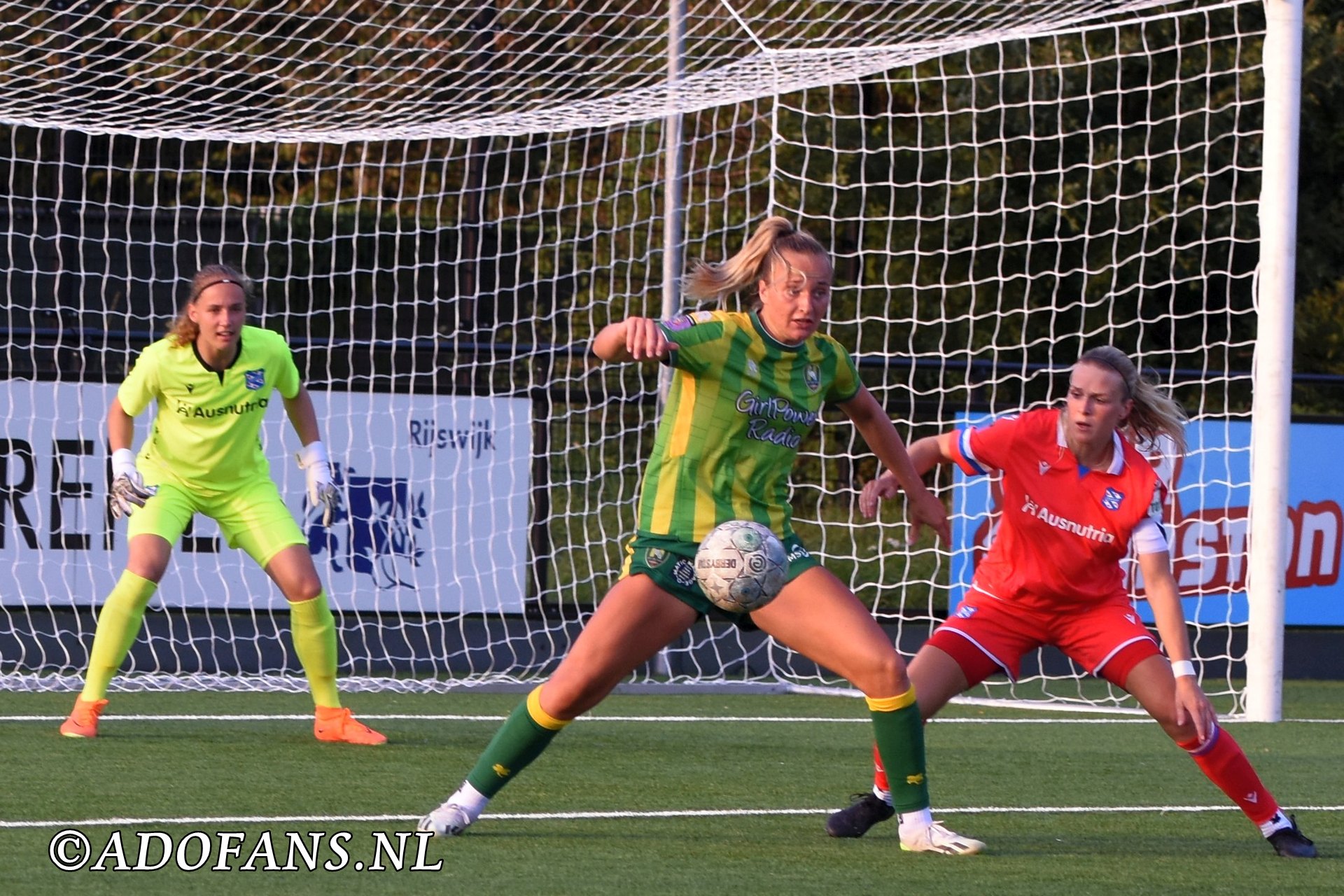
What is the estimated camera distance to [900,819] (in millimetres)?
5207

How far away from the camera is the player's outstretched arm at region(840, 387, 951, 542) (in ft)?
18.1

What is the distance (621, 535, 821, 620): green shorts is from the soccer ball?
0.04 metres

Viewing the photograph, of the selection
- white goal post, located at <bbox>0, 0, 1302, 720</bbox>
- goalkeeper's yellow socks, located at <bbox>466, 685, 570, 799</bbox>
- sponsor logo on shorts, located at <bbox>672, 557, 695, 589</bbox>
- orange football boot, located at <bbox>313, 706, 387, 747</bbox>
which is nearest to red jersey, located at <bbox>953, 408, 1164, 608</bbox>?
sponsor logo on shorts, located at <bbox>672, 557, 695, 589</bbox>

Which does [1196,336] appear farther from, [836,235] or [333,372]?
[333,372]

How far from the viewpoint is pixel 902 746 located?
203 inches

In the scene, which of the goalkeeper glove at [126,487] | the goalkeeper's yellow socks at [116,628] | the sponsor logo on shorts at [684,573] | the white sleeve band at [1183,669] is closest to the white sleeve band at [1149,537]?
the white sleeve band at [1183,669]

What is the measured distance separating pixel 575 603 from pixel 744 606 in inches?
255

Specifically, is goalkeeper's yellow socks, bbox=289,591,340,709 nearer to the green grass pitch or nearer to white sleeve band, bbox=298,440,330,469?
the green grass pitch

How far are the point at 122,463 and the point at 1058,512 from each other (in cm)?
355

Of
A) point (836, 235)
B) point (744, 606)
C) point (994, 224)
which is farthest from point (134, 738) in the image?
point (994, 224)

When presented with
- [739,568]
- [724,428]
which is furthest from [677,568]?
[724,428]

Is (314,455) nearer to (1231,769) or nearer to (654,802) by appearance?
(654,802)

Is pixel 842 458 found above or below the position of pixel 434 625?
above

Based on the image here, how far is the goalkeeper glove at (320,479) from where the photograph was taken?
7.51m
